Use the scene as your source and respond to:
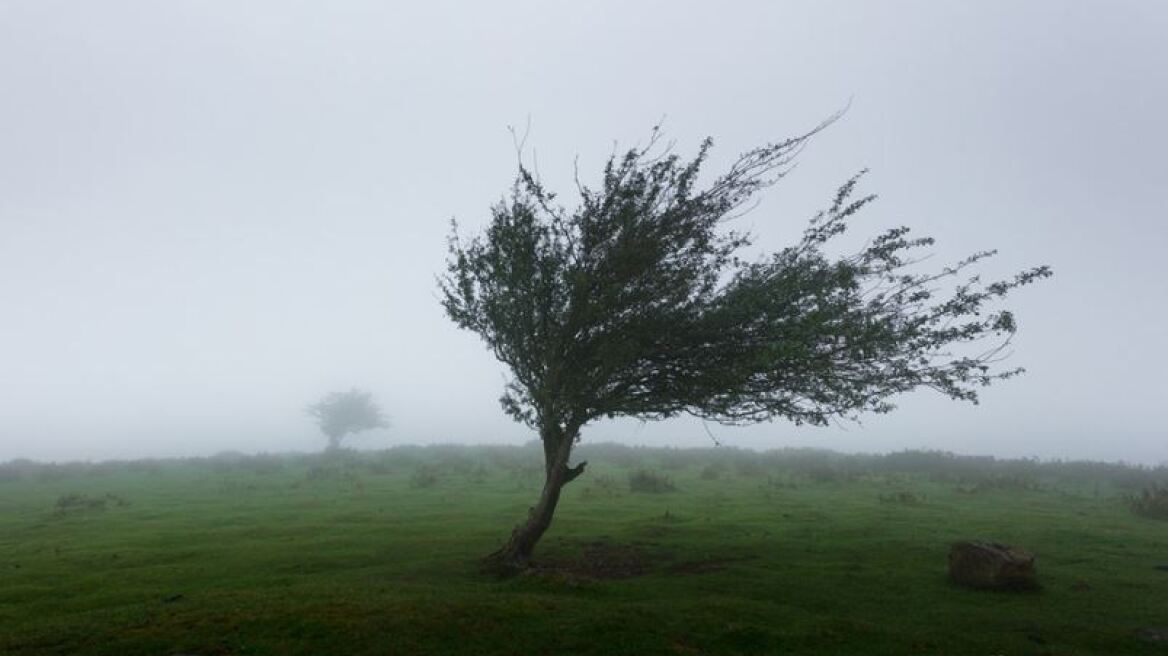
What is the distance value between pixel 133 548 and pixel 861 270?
28.7m

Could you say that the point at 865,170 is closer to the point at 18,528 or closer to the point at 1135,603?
the point at 1135,603

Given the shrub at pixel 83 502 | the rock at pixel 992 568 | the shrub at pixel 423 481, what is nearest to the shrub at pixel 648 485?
the shrub at pixel 423 481

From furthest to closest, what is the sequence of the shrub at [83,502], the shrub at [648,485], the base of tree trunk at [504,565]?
the shrub at [648,485]
the shrub at [83,502]
the base of tree trunk at [504,565]

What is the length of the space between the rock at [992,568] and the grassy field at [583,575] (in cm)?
45

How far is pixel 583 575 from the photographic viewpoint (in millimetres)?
21656

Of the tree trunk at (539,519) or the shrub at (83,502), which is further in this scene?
the shrub at (83,502)

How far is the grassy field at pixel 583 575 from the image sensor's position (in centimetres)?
1488

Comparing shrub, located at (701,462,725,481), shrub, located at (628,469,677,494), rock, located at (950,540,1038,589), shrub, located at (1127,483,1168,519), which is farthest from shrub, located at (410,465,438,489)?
shrub, located at (1127,483,1168,519)

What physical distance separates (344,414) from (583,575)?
131 m

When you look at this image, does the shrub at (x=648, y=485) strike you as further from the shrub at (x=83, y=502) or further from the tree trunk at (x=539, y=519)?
the shrub at (x=83, y=502)

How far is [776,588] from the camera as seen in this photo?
63.4 feet

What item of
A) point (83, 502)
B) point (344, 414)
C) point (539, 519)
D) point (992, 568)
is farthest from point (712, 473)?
point (344, 414)

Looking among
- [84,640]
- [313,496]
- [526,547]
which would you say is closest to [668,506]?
[526,547]

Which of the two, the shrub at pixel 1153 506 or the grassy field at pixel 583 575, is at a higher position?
the shrub at pixel 1153 506
